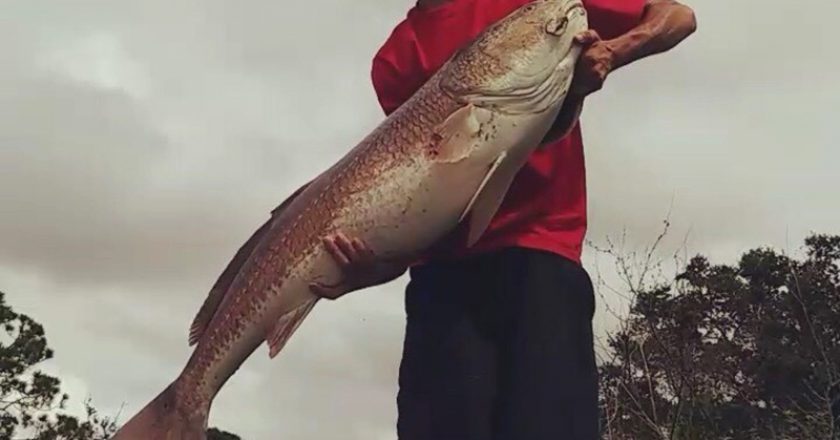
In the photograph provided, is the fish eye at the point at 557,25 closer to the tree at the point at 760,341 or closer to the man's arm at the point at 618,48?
the man's arm at the point at 618,48

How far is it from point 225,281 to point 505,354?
40.4 inches

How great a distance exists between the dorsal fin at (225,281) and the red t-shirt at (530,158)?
51 cm

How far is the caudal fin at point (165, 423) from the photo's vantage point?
3533 millimetres

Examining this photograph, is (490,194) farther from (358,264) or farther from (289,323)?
(289,323)

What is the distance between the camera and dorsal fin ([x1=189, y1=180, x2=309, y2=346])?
12.2 ft

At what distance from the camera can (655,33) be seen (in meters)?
3.33

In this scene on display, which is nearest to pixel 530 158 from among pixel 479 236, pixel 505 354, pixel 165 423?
pixel 479 236

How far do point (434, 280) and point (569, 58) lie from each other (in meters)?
0.73

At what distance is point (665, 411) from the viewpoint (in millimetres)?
20750

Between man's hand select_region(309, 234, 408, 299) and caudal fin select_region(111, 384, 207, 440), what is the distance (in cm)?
61

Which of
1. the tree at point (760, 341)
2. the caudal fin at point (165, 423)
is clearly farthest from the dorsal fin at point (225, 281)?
the tree at point (760, 341)

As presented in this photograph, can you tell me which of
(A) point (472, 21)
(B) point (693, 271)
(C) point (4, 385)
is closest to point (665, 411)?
(B) point (693, 271)

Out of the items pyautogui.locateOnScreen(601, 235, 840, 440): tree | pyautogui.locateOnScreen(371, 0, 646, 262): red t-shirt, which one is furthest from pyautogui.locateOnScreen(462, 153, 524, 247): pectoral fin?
pyautogui.locateOnScreen(601, 235, 840, 440): tree

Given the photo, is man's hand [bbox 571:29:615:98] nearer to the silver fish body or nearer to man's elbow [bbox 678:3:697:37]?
the silver fish body
